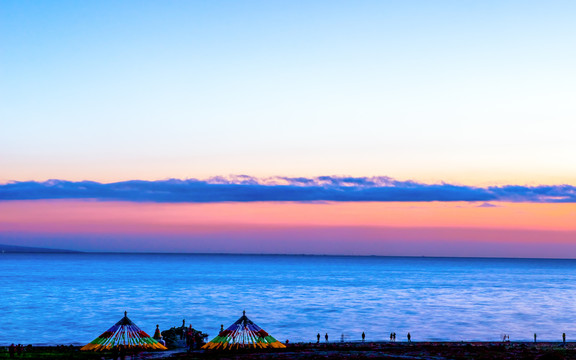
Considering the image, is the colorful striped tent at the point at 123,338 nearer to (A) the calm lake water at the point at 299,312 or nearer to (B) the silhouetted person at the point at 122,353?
(B) the silhouetted person at the point at 122,353

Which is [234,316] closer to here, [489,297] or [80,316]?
[80,316]

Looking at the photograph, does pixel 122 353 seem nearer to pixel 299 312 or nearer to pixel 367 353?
pixel 367 353

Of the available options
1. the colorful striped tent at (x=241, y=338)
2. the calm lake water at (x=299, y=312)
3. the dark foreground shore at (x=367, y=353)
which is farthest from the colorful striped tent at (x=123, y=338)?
the calm lake water at (x=299, y=312)

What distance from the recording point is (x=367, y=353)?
62156 mm

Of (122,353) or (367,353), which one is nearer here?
(122,353)

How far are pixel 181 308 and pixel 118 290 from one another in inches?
2038

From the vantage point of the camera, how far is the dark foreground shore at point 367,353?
58.2 m

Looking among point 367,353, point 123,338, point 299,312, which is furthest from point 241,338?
point 299,312

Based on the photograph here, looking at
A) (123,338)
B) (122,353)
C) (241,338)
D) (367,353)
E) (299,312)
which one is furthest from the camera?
(299,312)

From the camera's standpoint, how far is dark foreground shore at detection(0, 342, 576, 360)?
191 ft

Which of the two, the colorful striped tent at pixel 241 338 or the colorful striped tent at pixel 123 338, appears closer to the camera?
the colorful striped tent at pixel 123 338

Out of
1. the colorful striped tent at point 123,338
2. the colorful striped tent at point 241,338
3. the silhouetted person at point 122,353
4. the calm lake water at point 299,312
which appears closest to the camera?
the silhouetted person at point 122,353

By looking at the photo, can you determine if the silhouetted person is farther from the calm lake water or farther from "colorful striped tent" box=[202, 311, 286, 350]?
the calm lake water

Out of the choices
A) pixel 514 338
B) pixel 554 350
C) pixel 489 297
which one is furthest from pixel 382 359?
pixel 489 297
